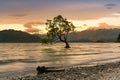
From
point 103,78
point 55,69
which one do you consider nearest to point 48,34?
point 55,69

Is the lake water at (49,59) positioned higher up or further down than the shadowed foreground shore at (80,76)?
further down

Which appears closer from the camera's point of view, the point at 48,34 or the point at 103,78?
the point at 103,78

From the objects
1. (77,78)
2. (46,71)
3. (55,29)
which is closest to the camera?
(77,78)

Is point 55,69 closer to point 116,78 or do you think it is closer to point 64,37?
point 116,78

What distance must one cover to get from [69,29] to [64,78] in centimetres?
9520

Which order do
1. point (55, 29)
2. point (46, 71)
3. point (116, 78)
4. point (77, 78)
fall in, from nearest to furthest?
point (116, 78) < point (77, 78) < point (46, 71) < point (55, 29)

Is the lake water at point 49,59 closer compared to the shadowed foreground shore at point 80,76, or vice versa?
the shadowed foreground shore at point 80,76

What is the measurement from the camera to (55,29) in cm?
11744

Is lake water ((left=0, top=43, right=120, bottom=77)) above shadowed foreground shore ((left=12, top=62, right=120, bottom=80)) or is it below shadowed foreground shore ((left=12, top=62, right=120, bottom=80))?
below

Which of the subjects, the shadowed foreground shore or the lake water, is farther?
the lake water

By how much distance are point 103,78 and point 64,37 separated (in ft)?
312

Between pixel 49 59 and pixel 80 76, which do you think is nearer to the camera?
pixel 80 76

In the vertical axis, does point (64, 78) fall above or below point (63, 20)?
below

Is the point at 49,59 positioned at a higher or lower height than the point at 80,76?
lower
